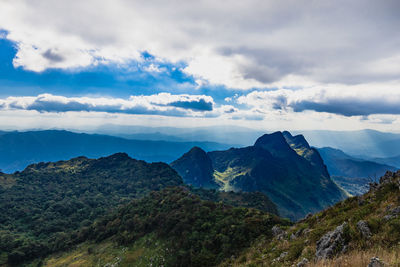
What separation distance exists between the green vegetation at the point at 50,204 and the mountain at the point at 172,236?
41.4 feet

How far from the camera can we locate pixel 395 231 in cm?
933

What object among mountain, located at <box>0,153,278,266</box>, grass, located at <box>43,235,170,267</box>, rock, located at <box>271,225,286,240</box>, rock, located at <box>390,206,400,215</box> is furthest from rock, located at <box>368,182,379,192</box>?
grass, located at <box>43,235,170,267</box>

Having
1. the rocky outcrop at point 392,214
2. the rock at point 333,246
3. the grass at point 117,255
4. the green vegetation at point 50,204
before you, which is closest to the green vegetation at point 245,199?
the green vegetation at point 50,204

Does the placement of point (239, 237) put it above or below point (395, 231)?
below

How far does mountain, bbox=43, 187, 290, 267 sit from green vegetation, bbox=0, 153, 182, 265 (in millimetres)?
12611

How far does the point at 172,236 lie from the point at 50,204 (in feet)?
387

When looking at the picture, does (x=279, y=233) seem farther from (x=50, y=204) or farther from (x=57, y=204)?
(x=50, y=204)

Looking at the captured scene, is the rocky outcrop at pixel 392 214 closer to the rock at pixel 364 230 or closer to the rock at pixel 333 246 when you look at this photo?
the rock at pixel 364 230

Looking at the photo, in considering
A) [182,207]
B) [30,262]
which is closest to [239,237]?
[182,207]

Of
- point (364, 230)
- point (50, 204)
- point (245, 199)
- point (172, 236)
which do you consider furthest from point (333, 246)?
point (50, 204)

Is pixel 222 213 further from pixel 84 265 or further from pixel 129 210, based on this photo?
pixel 129 210

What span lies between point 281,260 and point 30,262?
83613mm

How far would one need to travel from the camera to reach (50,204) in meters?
122

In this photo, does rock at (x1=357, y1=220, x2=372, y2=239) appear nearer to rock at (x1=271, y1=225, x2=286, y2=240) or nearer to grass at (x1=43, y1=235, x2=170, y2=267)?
rock at (x1=271, y1=225, x2=286, y2=240)
